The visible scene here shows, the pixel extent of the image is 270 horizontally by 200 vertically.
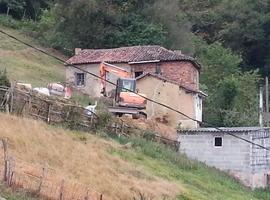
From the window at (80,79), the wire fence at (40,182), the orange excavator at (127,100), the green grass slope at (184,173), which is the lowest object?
the wire fence at (40,182)

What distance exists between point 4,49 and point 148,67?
13.8 metres

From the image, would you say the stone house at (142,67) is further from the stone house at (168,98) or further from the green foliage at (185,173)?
the green foliage at (185,173)

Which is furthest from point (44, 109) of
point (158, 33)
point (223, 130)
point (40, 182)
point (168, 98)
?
point (158, 33)

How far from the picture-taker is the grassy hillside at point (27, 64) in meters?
47.1

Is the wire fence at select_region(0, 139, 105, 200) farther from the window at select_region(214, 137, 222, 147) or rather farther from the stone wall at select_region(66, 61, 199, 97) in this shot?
the stone wall at select_region(66, 61, 199, 97)

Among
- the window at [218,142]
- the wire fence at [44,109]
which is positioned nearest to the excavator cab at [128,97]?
the window at [218,142]

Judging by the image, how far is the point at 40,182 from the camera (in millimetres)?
21781

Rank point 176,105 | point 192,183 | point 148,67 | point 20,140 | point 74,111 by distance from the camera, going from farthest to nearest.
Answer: point 148,67 → point 176,105 → point 74,111 → point 192,183 → point 20,140

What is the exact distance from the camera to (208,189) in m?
31.3

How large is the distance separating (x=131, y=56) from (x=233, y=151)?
12.2 meters

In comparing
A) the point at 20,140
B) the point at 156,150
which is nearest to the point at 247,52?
the point at 156,150

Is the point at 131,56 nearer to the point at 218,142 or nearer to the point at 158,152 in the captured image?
the point at 218,142

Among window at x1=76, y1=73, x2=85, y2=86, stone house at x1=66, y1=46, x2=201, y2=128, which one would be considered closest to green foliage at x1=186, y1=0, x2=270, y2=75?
stone house at x1=66, y1=46, x2=201, y2=128

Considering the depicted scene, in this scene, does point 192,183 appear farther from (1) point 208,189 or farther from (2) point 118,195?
(2) point 118,195
